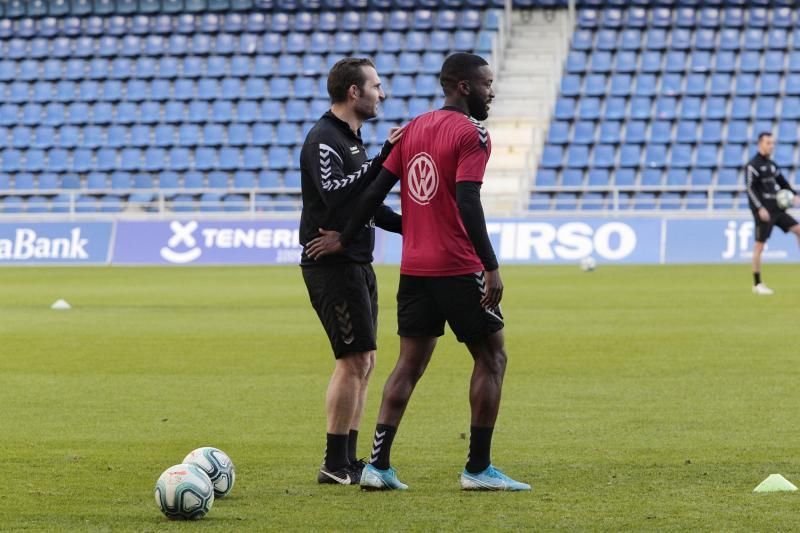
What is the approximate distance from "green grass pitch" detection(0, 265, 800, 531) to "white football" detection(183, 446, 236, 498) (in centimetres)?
6

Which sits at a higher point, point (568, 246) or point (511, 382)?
point (568, 246)

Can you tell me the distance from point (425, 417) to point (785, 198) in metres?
13.2

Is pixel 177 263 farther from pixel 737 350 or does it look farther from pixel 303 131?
pixel 737 350

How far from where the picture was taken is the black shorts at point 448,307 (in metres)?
6.73

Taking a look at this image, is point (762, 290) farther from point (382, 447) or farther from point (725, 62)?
point (725, 62)

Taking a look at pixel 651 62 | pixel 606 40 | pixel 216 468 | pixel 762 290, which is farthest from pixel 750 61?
pixel 216 468

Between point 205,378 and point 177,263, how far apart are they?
836 inches

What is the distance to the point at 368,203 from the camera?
686 cm

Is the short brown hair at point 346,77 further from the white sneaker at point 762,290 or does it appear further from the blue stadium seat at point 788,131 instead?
the blue stadium seat at point 788,131

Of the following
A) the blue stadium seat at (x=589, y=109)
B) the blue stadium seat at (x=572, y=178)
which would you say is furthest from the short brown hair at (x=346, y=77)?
the blue stadium seat at (x=589, y=109)

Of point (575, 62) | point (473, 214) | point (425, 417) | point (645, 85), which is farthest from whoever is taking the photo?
point (575, 62)

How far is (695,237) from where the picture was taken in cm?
3059

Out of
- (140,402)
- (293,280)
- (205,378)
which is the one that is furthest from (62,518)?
(293,280)

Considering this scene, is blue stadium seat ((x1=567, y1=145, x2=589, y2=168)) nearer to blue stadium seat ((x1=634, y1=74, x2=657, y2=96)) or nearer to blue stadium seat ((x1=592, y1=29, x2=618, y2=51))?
blue stadium seat ((x1=634, y1=74, x2=657, y2=96))
